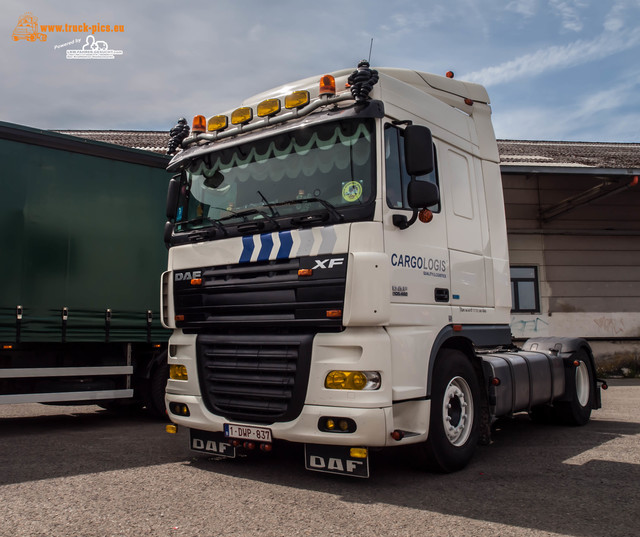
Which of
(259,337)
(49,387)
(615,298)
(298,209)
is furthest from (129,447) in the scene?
(615,298)

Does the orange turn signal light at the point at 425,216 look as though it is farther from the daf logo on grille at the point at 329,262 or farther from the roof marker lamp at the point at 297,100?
the roof marker lamp at the point at 297,100

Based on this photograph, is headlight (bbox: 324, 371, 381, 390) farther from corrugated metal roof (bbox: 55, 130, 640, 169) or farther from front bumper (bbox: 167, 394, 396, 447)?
corrugated metal roof (bbox: 55, 130, 640, 169)

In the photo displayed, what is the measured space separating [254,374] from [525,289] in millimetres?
13118

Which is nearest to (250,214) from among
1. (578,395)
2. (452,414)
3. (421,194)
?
(421,194)

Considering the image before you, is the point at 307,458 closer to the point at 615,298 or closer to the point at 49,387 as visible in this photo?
the point at 49,387

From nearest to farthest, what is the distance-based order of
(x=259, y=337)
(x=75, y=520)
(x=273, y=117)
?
(x=75, y=520) → (x=259, y=337) → (x=273, y=117)

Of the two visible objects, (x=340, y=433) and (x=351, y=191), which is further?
(x=351, y=191)

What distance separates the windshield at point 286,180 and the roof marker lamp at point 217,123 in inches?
9.4

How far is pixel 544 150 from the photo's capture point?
842 inches

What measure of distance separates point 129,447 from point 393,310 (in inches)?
135

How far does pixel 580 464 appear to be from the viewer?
5.87m

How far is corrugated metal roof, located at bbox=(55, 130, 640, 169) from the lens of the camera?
17556 millimetres

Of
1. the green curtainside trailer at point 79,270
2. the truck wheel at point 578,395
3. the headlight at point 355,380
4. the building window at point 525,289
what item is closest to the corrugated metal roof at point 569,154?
the building window at point 525,289

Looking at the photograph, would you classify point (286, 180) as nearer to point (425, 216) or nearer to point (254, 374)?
point (425, 216)
